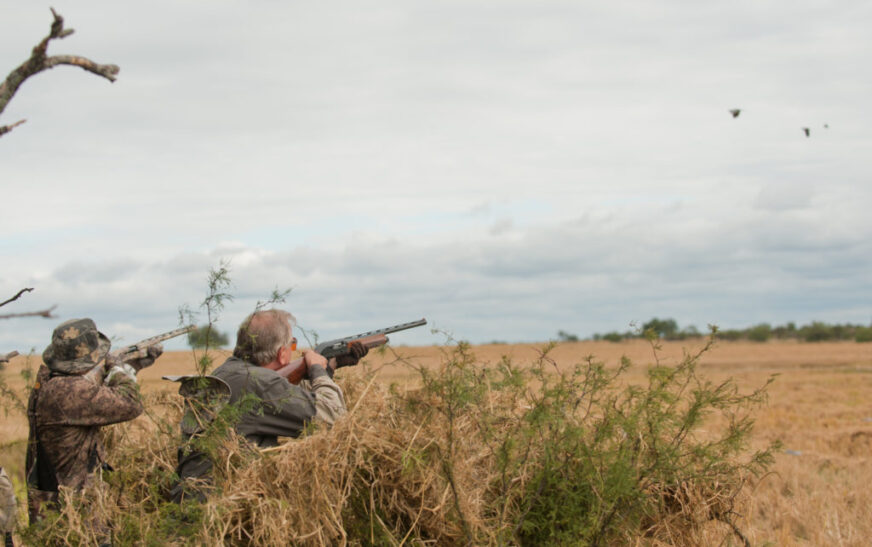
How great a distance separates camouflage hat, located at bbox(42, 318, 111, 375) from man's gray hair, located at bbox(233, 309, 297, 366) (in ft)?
3.18

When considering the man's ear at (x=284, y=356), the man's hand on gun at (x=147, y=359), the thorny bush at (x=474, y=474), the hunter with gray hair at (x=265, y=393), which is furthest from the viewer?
the man's hand on gun at (x=147, y=359)

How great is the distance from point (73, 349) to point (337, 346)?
6.03ft

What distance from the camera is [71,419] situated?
17.3ft

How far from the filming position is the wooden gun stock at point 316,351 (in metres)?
5.39


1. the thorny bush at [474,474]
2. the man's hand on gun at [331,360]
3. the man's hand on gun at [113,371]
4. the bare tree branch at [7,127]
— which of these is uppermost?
the bare tree branch at [7,127]

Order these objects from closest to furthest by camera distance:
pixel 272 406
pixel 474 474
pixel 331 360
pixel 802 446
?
pixel 474 474
pixel 272 406
pixel 331 360
pixel 802 446

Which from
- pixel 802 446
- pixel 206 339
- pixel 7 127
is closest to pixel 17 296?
pixel 7 127

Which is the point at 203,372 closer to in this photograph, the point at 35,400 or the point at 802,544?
the point at 35,400

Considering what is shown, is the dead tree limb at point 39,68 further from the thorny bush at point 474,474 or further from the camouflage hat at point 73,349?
the camouflage hat at point 73,349

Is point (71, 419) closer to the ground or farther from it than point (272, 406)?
closer to the ground

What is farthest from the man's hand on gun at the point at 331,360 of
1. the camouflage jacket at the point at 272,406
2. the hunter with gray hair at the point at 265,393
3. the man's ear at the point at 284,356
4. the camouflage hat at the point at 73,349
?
the camouflage hat at the point at 73,349

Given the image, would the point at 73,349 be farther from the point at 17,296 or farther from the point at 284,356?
the point at 17,296

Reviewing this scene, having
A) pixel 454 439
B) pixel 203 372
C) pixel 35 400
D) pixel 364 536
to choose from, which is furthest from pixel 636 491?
pixel 35 400

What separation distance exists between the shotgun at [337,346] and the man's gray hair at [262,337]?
151 mm
